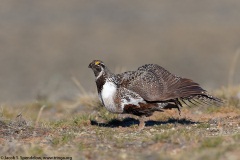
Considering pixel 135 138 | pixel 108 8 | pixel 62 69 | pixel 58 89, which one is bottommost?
pixel 135 138

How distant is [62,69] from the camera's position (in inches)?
1166

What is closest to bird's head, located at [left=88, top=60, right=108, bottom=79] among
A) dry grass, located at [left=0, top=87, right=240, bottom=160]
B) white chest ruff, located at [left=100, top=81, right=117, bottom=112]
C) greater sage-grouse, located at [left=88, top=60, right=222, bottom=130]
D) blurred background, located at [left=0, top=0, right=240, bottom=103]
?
greater sage-grouse, located at [left=88, top=60, right=222, bottom=130]

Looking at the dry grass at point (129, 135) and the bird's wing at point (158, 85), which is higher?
the bird's wing at point (158, 85)

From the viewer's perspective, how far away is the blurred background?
29048mm

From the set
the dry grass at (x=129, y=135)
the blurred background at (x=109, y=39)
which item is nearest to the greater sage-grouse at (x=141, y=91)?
the dry grass at (x=129, y=135)

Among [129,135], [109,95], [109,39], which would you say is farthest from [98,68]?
[109,39]

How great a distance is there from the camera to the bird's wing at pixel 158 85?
1088 cm

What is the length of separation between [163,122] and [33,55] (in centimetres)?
2097

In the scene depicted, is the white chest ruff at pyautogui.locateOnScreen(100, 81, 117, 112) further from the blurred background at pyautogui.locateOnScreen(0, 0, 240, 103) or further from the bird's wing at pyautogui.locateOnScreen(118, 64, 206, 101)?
the blurred background at pyautogui.locateOnScreen(0, 0, 240, 103)

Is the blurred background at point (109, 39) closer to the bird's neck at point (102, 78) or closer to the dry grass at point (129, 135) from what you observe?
the dry grass at point (129, 135)

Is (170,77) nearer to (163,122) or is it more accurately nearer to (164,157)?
(163,122)

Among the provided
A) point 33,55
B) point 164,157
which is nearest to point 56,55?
point 33,55

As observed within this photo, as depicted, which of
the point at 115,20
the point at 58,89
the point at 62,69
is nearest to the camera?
the point at 58,89

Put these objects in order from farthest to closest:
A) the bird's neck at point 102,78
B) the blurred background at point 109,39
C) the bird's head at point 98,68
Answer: the blurred background at point 109,39 < the bird's head at point 98,68 < the bird's neck at point 102,78
